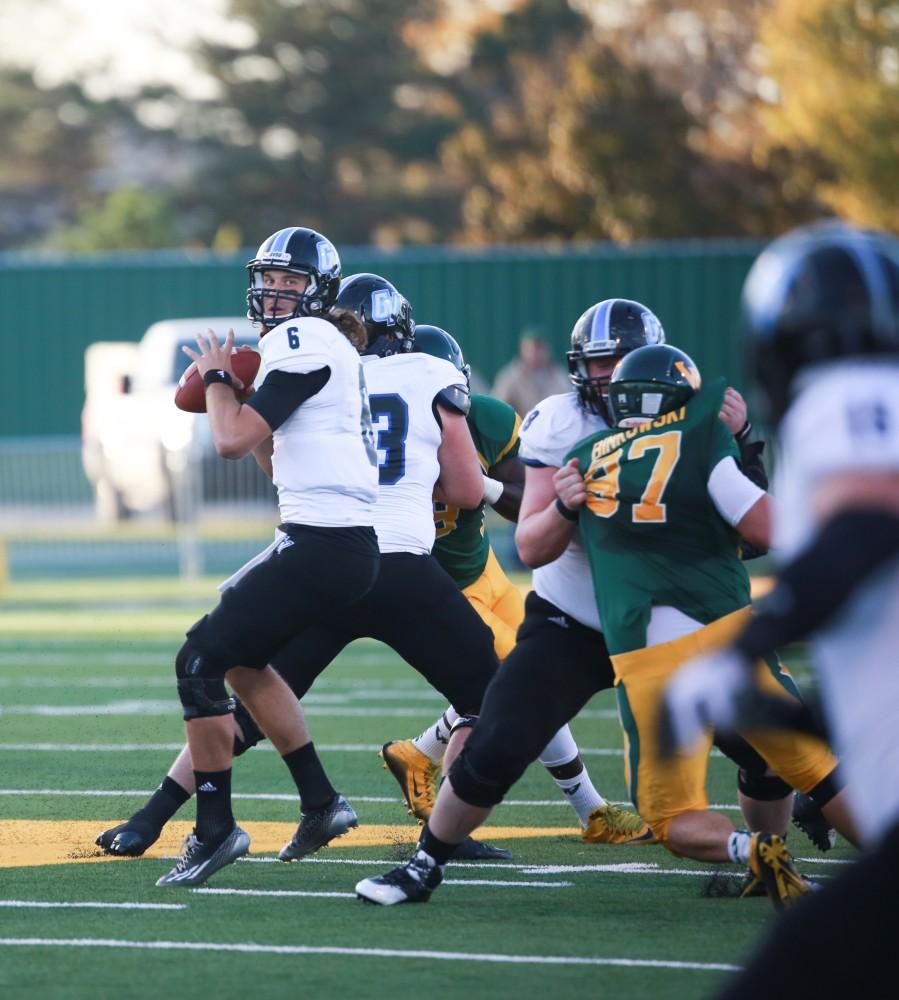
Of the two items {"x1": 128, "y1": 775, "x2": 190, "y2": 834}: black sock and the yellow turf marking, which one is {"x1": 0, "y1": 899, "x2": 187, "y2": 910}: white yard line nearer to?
the yellow turf marking

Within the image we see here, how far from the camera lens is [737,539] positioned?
5598mm

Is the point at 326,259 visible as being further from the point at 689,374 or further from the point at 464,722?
the point at 464,722

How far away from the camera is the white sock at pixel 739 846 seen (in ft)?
17.4

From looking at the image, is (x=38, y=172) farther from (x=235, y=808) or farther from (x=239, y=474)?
(x=235, y=808)

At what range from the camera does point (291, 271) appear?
20.5ft

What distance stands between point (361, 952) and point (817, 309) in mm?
2328

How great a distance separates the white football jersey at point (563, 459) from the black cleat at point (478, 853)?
1011mm

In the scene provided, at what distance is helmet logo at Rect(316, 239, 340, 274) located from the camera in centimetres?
627

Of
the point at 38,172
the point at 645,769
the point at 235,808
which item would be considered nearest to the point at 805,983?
the point at 645,769

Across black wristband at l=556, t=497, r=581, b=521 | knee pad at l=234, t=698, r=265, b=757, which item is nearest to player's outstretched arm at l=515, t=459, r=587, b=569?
black wristband at l=556, t=497, r=581, b=521

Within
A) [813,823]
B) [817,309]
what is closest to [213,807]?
[813,823]

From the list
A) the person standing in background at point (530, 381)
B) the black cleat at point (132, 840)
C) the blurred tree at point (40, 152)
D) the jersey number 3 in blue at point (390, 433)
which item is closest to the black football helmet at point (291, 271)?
the jersey number 3 in blue at point (390, 433)

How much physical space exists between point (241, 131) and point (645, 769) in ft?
147

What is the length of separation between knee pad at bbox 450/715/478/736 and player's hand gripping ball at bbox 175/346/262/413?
1307 millimetres
